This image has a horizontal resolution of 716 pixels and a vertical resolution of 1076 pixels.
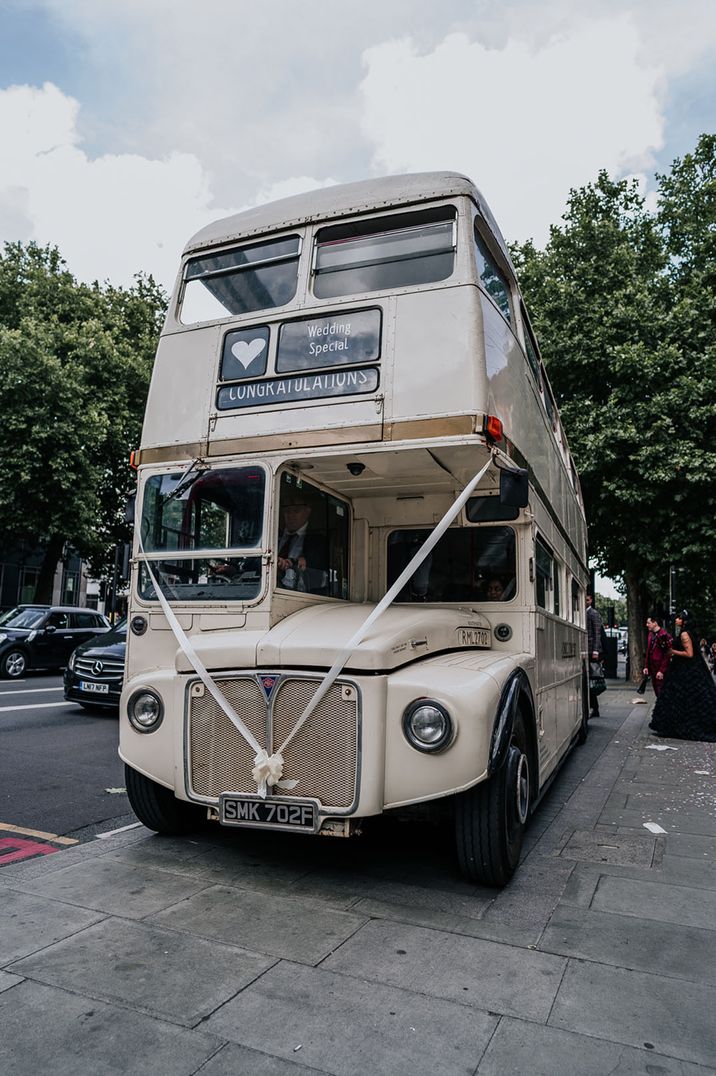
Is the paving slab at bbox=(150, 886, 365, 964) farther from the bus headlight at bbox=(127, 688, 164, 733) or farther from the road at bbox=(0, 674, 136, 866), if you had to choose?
the road at bbox=(0, 674, 136, 866)

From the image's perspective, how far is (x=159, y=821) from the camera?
479cm

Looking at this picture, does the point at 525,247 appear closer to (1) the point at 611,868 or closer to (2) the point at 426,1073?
(1) the point at 611,868

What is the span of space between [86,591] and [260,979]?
44.6 meters

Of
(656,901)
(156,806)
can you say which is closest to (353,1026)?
(656,901)

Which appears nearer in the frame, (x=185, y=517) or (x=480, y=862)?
(x=480, y=862)

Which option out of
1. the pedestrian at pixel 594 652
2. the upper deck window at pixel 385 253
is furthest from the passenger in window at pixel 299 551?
the pedestrian at pixel 594 652

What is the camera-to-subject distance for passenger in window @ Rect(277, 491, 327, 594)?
4.66m

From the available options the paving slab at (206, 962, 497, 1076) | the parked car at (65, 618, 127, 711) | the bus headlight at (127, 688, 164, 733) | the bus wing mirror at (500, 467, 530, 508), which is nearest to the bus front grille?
the bus headlight at (127, 688, 164, 733)

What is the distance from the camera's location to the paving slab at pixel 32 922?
321 centimetres

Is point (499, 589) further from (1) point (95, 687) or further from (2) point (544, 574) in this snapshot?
(1) point (95, 687)

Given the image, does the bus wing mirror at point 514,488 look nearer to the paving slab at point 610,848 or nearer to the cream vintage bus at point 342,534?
the cream vintage bus at point 342,534

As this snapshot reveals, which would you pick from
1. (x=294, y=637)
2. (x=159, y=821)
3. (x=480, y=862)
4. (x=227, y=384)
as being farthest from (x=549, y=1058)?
(x=227, y=384)

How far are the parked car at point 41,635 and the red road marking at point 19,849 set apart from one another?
1231 cm

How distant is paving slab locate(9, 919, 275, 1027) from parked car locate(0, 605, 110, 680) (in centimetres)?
1431
